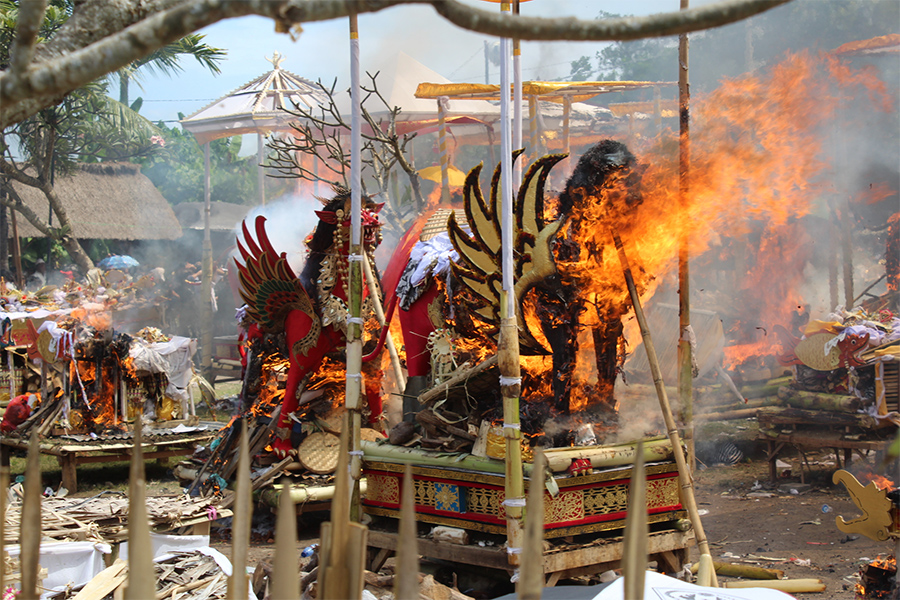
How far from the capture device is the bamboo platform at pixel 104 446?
1009 centimetres

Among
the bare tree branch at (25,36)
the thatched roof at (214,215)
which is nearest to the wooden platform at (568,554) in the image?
the bare tree branch at (25,36)

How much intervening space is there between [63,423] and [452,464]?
741 centimetres

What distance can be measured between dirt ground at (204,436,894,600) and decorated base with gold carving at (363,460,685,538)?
19.5 inches

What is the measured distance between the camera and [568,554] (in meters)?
5.30

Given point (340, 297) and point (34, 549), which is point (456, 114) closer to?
point (340, 297)

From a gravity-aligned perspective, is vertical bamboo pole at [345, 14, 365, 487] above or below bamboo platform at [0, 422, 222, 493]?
above

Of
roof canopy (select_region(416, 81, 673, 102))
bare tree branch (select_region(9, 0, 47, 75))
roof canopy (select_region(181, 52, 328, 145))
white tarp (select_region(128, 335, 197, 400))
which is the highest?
roof canopy (select_region(181, 52, 328, 145))

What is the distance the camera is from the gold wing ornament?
570cm

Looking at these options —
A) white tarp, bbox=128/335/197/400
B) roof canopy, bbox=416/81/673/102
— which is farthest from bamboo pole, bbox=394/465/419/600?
roof canopy, bbox=416/81/673/102

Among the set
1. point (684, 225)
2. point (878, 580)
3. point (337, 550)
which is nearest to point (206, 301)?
point (684, 225)

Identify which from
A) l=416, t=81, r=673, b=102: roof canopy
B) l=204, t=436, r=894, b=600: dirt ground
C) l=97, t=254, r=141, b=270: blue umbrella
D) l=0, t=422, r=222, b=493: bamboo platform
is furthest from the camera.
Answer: l=97, t=254, r=141, b=270: blue umbrella

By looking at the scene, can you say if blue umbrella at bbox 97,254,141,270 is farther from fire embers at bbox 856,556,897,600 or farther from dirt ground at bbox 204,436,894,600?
fire embers at bbox 856,556,897,600

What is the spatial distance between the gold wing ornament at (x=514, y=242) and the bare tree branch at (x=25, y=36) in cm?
387

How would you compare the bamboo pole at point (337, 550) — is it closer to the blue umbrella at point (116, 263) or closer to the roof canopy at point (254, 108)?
the roof canopy at point (254, 108)
